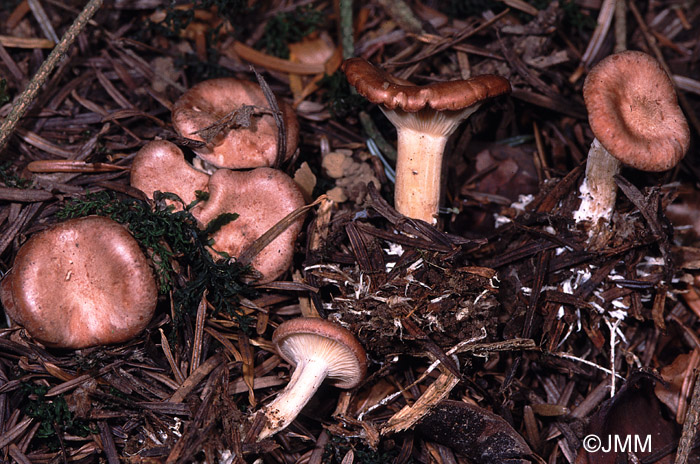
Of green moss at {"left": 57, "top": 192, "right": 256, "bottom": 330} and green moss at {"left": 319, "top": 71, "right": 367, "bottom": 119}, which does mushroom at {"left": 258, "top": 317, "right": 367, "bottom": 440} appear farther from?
green moss at {"left": 319, "top": 71, "right": 367, "bottom": 119}

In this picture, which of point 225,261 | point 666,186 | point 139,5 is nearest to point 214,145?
point 225,261

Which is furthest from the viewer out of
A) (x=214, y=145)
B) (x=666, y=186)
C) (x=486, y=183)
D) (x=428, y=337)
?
(x=486, y=183)

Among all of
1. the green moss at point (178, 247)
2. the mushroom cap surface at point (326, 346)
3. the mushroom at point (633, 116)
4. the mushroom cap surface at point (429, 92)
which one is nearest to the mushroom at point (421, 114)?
the mushroom cap surface at point (429, 92)

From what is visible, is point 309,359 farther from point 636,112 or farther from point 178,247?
point 636,112

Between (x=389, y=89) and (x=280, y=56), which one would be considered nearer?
(x=389, y=89)

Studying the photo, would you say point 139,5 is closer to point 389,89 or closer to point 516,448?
point 389,89

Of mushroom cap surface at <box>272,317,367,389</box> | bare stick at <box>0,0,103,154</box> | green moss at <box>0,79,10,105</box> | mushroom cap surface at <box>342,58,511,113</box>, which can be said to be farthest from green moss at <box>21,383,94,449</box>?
mushroom cap surface at <box>342,58,511,113</box>

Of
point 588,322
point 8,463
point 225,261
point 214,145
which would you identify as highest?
point 214,145
